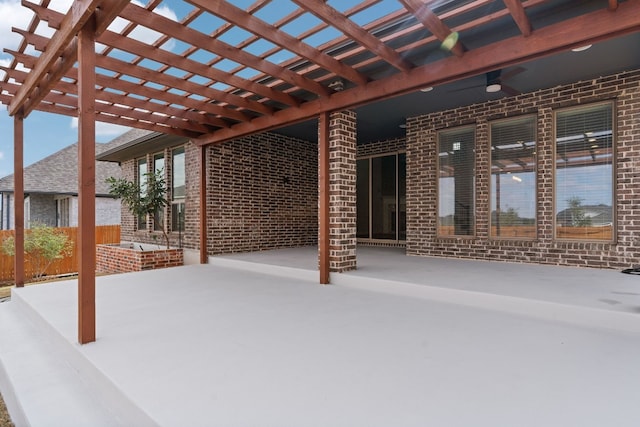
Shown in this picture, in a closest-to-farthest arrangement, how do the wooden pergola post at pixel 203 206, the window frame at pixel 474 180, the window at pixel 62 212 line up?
the window frame at pixel 474 180, the wooden pergola post at pixel 203 206, the window at pixel 62 212

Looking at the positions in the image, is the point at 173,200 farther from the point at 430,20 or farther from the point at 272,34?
the point at 430,20

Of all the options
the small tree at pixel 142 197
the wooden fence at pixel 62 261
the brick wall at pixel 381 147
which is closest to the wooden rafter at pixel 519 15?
the brick wall at pixel 381 147

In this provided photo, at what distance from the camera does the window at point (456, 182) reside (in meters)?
6.38

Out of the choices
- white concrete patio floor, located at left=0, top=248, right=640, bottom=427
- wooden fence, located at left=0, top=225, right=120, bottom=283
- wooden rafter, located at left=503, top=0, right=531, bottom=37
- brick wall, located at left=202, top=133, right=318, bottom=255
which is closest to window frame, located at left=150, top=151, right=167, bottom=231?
brick wall, located at left=202, top=133, right=318, bottom=255

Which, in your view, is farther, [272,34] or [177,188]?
[177,188]

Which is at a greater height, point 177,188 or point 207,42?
point 207,42

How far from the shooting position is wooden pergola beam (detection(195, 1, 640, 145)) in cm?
292

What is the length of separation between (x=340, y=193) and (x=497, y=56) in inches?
99.1

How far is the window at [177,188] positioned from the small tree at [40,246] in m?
3.09

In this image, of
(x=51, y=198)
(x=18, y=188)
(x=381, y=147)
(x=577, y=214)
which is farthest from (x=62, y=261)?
(x=577, y=214)

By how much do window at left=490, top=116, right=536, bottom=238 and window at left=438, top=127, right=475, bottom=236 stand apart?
374 millimetres

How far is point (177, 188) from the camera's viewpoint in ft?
28.6

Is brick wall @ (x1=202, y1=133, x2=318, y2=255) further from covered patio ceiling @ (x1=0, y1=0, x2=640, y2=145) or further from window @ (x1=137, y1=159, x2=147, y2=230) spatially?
window @ (x1=137, y1=159, x2=147, y2=230)

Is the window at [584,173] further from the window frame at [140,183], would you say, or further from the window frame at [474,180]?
the window frame at [140,183]
